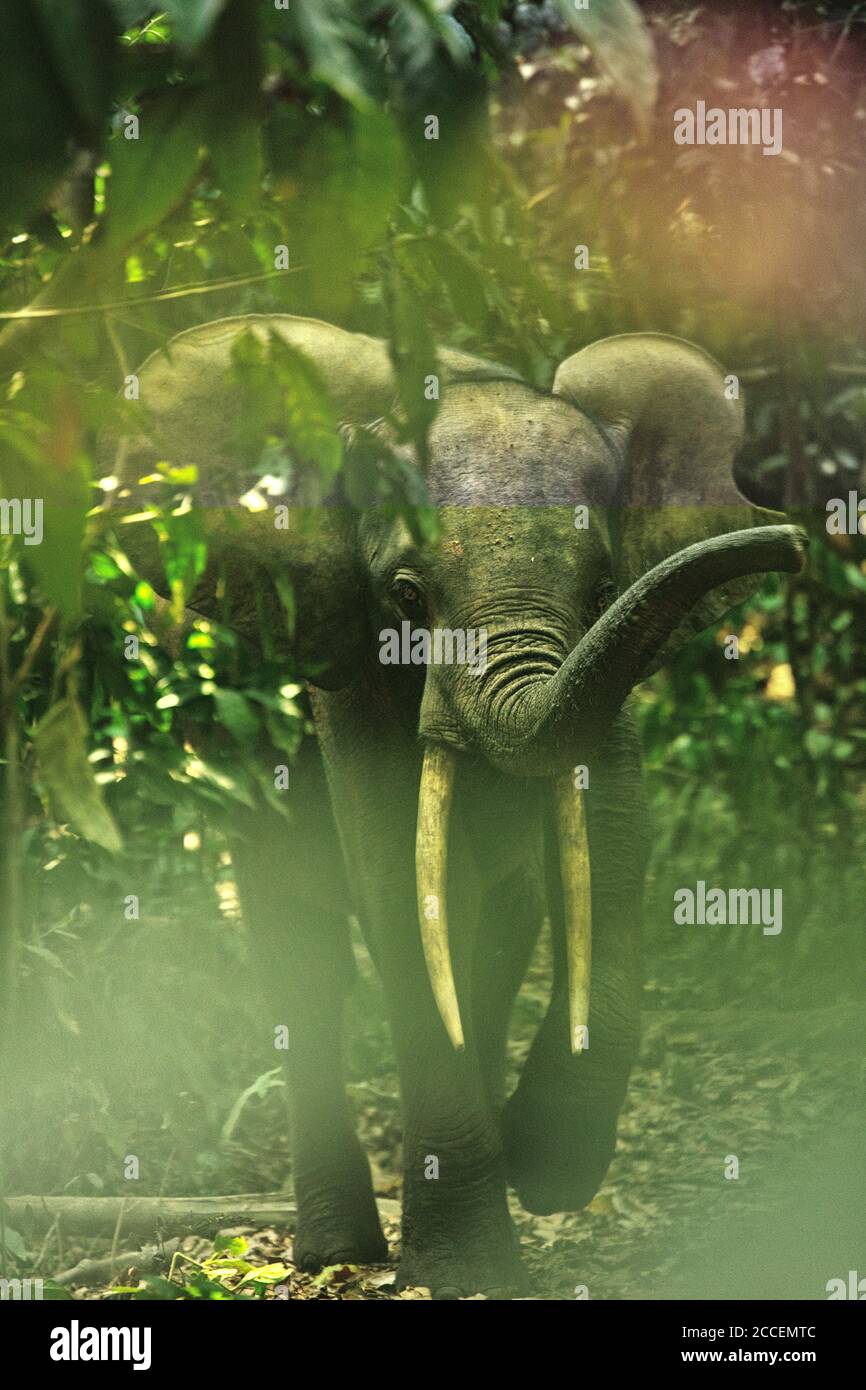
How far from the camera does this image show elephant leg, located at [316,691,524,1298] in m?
2.24

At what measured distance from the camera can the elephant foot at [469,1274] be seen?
2.20 metres

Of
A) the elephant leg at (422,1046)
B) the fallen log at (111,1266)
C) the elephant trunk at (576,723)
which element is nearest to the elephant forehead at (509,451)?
the elephant trunk at (576,723)

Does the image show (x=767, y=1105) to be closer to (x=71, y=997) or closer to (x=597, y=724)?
(x=597, y=724)

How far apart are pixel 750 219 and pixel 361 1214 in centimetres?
177

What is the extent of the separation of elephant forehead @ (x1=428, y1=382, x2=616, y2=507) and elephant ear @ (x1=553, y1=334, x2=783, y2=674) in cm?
6

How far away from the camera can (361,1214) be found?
2.50 m

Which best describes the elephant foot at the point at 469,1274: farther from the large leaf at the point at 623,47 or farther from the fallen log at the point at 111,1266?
the large leaf at the point at 623,47

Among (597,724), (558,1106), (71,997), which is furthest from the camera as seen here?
(558,1106)

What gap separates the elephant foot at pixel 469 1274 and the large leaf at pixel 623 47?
1.97 m

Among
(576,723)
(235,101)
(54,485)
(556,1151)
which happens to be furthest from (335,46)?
(556,1151)

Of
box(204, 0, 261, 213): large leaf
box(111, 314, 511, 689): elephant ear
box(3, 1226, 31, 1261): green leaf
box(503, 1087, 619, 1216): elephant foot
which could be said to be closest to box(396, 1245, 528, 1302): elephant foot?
box(503, 1087, 619, 1216): elephant foot

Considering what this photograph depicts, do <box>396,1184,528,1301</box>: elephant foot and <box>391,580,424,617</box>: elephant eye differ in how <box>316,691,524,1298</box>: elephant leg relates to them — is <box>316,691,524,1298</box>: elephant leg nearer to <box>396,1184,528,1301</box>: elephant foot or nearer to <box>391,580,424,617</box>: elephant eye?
<box>396,1184,528,1301</box>: elephant foot

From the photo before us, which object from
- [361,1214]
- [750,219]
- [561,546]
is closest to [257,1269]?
[361,1214]

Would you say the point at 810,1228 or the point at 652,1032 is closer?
the point at 810,1228
